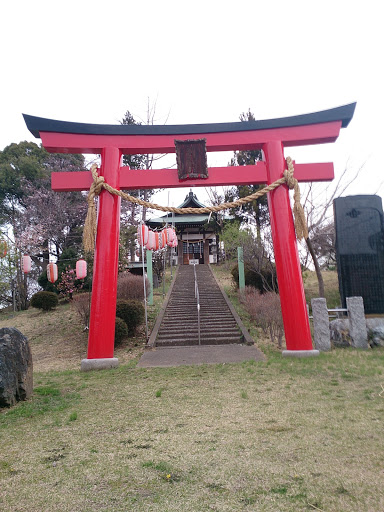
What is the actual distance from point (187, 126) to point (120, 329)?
17.6 ft

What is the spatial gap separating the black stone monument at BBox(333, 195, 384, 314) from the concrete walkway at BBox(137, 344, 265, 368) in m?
3.04

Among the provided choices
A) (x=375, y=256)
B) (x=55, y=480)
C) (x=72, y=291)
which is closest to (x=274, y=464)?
(x=55, y=480)

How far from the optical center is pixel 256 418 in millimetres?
3695

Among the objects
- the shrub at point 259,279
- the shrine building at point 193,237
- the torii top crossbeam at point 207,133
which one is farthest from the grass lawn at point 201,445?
the shrine building at point 193,237

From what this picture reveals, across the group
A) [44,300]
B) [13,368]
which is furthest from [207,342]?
[44,300]

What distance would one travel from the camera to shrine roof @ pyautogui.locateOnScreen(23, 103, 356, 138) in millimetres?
7082

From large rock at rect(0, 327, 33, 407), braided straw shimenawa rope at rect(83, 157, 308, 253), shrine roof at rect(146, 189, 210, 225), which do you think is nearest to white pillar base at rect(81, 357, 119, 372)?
large rock at rect(0, 327, 33, 407)

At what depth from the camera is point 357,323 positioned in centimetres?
762

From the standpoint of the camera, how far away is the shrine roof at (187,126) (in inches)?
279

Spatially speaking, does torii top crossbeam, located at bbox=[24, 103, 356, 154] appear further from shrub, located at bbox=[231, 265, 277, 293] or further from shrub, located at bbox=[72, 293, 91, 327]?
shrub, located at bbox=[231, 265, 277, 293]

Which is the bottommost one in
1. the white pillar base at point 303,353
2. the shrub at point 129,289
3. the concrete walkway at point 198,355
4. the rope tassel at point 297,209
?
the concrete walkway at point 198,355

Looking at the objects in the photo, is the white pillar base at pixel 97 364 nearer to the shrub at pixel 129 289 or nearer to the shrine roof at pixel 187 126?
the shrine roof at pixel 187 126

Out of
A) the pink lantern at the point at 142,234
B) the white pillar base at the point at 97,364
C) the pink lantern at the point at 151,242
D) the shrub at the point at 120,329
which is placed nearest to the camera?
the white pillar base at the point at 97,364

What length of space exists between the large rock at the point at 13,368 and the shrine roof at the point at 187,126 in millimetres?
4396
